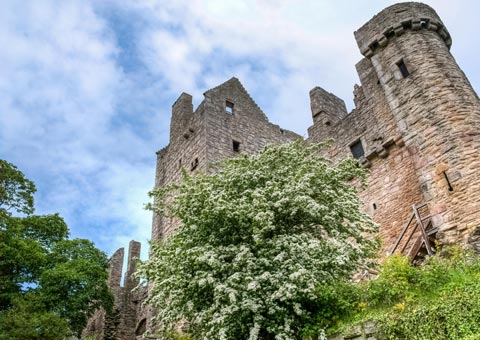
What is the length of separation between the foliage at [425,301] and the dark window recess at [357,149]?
7.40 m

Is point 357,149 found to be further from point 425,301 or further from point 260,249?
point 425,301

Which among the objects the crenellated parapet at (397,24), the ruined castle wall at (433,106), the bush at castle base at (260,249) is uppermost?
the crenellated parapet at (397,24)

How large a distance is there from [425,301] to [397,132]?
323 inches

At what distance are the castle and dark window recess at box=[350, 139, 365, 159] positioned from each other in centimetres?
4

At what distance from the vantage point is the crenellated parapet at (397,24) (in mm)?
12609

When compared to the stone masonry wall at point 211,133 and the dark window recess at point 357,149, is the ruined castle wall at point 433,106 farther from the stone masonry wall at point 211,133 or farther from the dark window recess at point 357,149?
the stone masonry wall at point 211,133

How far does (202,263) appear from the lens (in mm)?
7293

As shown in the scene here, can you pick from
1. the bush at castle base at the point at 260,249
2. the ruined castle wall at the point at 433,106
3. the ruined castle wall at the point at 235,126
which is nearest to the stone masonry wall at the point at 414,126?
the ruined castle wall at the point at 433,106

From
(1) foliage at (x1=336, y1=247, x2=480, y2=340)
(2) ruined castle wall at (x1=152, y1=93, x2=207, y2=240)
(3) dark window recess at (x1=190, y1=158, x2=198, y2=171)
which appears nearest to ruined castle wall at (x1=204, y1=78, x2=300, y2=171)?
(2) ruined castle wall at (x1=152, y1=93, x2=207, y2=240)

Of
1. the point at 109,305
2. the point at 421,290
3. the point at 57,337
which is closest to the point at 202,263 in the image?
the point at 421,290

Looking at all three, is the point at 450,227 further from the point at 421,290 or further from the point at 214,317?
the point at 214,317

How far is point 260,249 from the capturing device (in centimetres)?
727

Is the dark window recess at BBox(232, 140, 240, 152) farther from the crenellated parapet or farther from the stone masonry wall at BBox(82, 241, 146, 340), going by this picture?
the stone masonry wall at BBox(82, 241, 146, 340)

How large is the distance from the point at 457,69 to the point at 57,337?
14992mm
